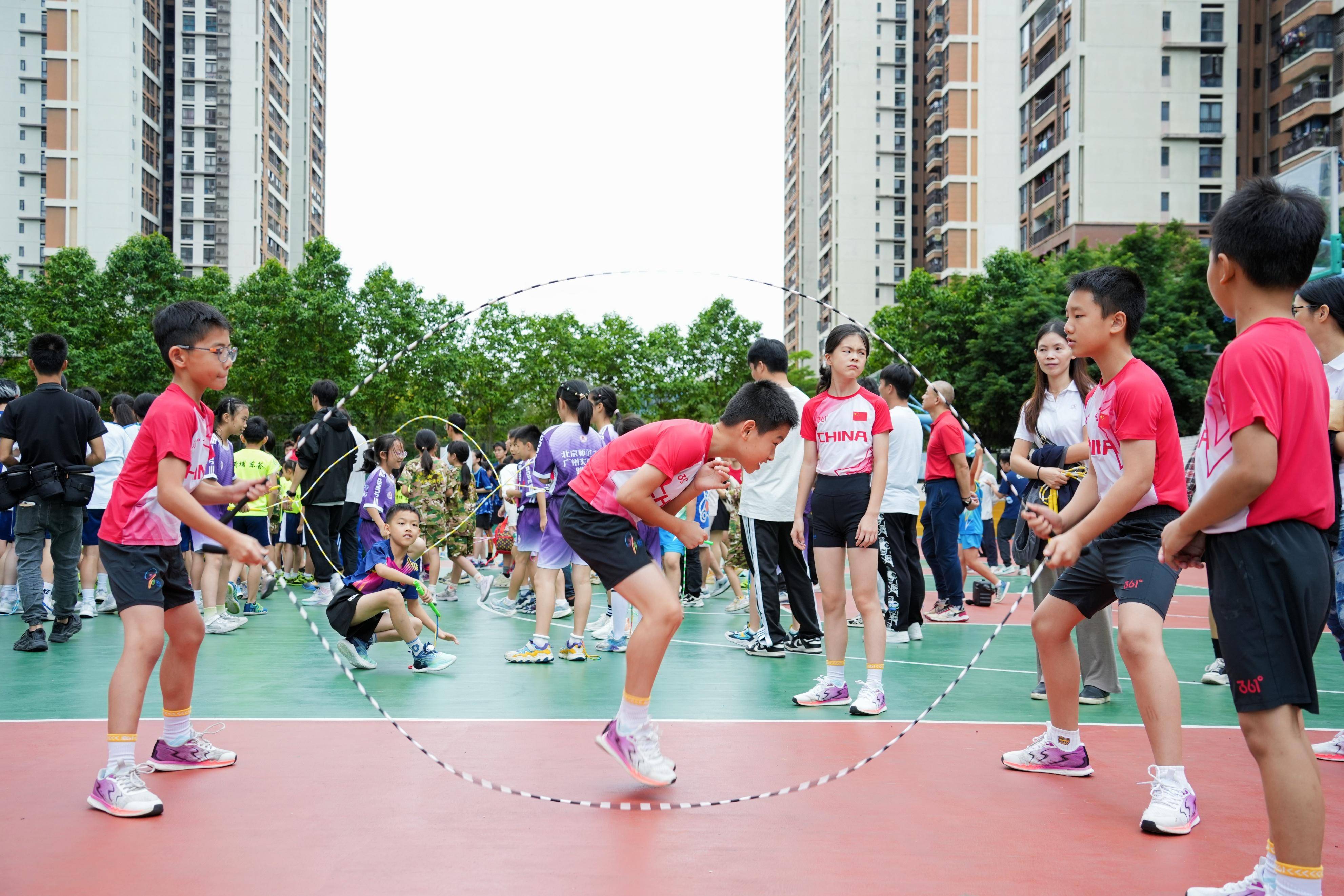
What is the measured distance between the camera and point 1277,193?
10.2 feet

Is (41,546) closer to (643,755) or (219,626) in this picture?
(219,626)

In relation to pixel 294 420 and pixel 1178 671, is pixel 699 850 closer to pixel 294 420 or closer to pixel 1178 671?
pixel 1178 671

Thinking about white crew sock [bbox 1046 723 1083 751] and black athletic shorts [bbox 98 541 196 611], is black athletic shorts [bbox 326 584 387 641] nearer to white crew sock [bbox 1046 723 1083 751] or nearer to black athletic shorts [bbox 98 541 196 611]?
black athletic shorts [bbox 98 541 196 611]

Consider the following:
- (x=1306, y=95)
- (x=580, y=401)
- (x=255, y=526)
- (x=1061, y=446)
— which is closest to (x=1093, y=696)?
(x=1061, y=446)

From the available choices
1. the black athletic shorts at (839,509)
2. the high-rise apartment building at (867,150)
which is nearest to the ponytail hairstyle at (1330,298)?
the black athletic shorts at (839,509)

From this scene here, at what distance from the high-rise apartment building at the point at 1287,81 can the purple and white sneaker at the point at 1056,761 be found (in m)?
49.6

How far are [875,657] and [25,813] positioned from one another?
13.1 feet

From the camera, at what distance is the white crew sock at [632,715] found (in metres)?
4.50

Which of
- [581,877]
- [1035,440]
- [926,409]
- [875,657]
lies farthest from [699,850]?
[926,409]

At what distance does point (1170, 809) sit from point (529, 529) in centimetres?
695

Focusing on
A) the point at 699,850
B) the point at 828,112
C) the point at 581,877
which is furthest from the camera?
the point at 828,112

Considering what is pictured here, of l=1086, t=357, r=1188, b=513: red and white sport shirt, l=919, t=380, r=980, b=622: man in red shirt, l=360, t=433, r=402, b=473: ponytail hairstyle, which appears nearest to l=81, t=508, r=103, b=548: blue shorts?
l=360, t=433, r=402, b=473: ponytail hairstyle

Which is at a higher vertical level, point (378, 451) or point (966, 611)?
point (378, 451)

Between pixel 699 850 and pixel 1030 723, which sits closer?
pixel 699 850
